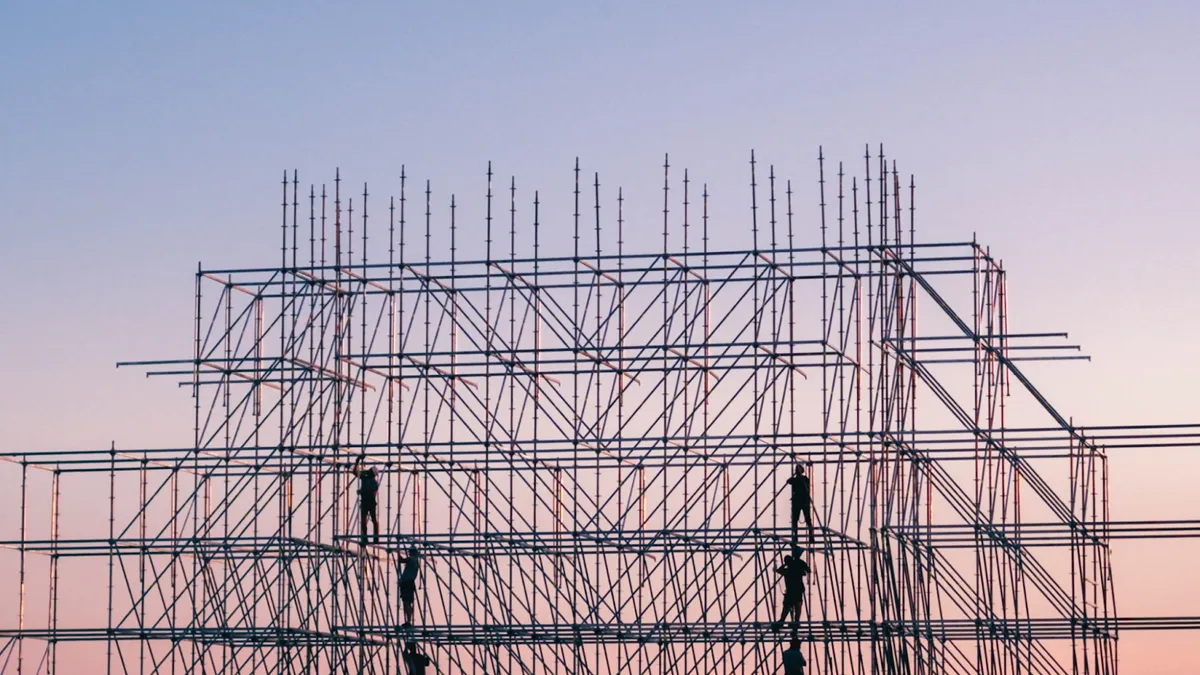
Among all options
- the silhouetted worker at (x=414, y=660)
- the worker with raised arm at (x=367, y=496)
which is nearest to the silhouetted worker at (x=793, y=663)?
the silhouetted worker at (x=414, y=660)

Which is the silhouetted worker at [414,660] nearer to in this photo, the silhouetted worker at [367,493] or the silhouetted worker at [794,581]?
the silhouetted worker at [367,493]

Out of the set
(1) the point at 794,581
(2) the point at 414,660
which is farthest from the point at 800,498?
(2) the point at 414,660

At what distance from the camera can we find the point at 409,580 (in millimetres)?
37656

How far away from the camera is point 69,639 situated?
3909cm

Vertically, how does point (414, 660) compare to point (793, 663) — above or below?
above

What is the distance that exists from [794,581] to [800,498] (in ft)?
3.66

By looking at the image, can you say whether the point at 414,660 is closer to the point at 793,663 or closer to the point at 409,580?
the point at 409,580

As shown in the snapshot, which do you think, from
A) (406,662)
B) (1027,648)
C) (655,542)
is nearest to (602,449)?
(655,542)

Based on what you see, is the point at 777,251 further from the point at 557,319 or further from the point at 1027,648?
the point at 1027,648

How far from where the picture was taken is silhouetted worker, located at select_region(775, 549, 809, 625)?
35.8 m

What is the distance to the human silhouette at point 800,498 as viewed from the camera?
1422 inches

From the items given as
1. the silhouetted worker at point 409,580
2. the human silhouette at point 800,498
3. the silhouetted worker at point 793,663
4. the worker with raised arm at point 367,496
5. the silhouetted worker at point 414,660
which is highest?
the worker with raised arm at point 367,496

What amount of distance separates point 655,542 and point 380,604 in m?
4.35

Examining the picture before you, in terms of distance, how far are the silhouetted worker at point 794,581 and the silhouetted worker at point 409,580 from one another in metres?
5.01
